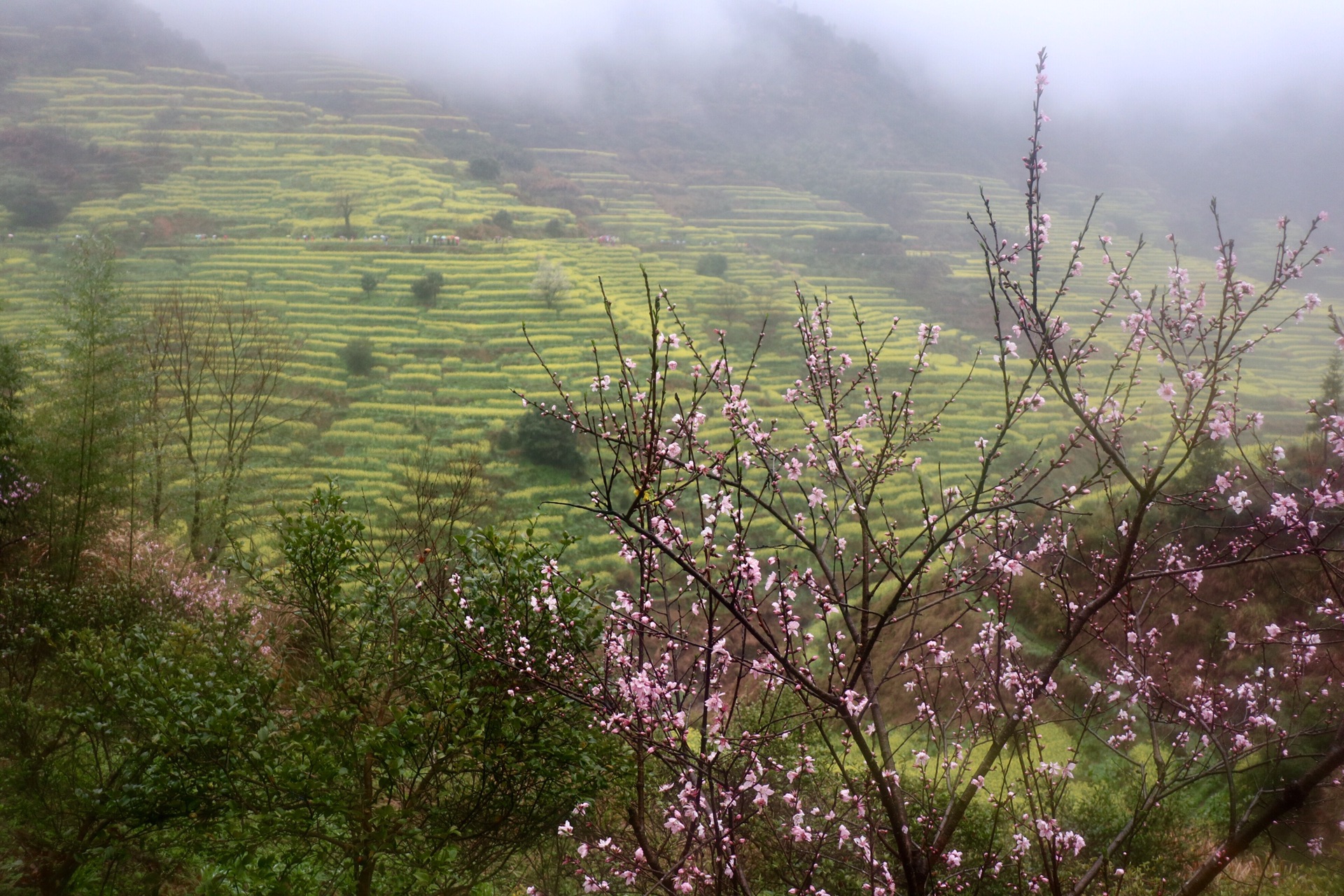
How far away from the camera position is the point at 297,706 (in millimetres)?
5914

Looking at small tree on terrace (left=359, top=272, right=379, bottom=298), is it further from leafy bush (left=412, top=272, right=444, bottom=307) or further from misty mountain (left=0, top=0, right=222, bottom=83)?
misty mountain (left=0, top=0, right=222, bottom=83)

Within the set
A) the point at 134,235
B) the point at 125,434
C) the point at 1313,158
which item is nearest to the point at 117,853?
the point at 125,434

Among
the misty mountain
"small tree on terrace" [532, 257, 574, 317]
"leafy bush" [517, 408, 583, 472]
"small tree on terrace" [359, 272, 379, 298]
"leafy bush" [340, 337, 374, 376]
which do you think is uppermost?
the misty mountain

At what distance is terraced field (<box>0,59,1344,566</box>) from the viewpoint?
23.4 meters

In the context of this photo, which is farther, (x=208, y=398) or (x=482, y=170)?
(x=482, y=170)

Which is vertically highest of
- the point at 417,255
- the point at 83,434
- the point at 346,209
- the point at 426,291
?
the point at 346,209

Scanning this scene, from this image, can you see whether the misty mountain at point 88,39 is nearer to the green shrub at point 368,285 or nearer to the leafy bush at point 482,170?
the leafy bush at point 482,170

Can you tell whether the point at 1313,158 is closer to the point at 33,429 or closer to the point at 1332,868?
the point at 1332,868

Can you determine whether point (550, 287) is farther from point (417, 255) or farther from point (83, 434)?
point (83, 434)

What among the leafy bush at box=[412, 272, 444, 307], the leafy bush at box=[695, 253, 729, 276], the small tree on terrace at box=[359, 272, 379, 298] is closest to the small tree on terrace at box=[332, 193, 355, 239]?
the small tree on terrace at box=[359, 272, 379, 298]

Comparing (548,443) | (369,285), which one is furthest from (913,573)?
(369,285)

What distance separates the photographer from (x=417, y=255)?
1310 inches

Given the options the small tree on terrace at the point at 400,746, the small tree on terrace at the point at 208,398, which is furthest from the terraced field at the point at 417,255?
the small tree on terrace at the point at 400,746

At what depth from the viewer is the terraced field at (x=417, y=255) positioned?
23438 millimetres
